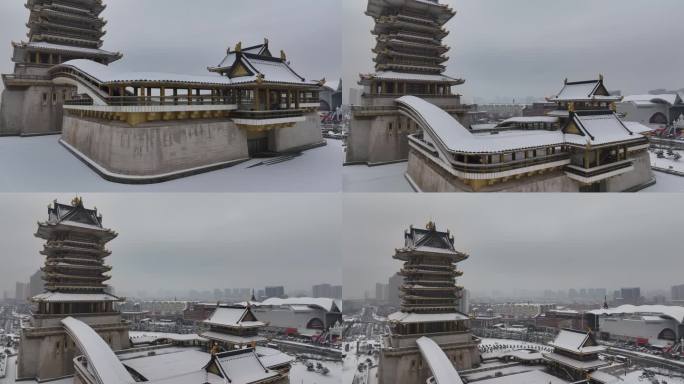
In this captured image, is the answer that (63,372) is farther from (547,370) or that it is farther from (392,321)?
(547,370)

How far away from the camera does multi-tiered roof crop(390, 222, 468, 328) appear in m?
14.1

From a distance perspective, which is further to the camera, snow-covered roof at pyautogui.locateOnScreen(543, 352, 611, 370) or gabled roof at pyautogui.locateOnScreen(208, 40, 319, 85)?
snow-covered roof at pyautogui.locateOnScreen(543, 352, 611, 370)

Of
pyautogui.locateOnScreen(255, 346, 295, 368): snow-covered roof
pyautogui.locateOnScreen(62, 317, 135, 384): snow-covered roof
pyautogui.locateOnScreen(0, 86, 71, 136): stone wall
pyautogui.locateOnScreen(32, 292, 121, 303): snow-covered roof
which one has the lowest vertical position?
pyautogui.locateOnScreen(255, 346, 295, 368): snow-covered roof

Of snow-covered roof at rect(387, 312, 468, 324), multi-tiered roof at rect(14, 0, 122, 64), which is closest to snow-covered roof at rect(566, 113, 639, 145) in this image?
snow-covered roof at rect(387, 312, 468, 324)

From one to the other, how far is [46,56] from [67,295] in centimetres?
1155

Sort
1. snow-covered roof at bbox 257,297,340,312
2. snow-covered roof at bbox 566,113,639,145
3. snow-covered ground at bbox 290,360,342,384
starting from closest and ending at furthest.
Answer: snow-covered roof at bbox 566,113,639,145
snow-covered ground at bbox 290,360,342,384
snow-covered roof at bbox 257,297,340,312

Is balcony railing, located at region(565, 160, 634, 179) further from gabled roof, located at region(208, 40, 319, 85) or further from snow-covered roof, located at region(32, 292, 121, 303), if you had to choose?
snow-covered roof, located at region(32, 292, 121, 303)

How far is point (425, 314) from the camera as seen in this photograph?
14.1 meters

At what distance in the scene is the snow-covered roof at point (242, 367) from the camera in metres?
9.69

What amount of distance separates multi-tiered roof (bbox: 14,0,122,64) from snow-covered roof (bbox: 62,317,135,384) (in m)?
12.9

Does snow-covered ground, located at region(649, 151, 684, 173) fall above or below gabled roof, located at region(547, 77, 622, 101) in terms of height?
below

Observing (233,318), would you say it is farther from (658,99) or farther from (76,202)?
(658,99)

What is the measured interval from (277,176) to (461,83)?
10.6 meters

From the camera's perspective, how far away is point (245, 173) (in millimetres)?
10969
